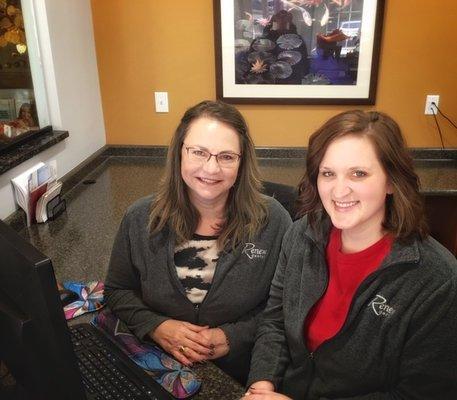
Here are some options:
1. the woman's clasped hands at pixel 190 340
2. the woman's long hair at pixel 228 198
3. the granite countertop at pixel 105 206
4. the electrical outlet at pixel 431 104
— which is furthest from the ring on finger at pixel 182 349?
the electrical outlet at pixel 431 104

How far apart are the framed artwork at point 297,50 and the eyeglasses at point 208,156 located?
1192 mm

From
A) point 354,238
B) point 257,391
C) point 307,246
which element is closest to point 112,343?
point 257,391

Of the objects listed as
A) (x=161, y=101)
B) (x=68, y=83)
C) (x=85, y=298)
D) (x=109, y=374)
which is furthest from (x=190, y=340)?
(x=161, y=101)

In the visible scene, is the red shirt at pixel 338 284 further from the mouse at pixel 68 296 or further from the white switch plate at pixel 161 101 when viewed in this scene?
the white switch plate at pixel 161 101

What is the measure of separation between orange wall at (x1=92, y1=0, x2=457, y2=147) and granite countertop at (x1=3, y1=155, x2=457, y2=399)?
0.17 meters

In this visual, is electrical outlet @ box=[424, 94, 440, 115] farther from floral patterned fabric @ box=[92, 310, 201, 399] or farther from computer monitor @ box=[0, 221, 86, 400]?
computer monitor @ box=[0, 221, 86, 400]

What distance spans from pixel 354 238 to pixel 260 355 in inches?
14.9

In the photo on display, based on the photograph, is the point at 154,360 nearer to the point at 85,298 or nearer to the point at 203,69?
the point at 85,298

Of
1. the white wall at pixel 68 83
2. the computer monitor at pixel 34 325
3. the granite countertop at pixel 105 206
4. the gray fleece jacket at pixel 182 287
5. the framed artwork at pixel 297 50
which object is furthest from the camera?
the framed artwork at pixel 297 50

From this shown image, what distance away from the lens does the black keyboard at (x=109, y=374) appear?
951 mm

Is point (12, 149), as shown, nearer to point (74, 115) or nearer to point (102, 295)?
point (74, 115)

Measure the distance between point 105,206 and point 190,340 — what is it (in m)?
1.03

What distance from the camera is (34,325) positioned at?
612 mm

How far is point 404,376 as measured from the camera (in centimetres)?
98
